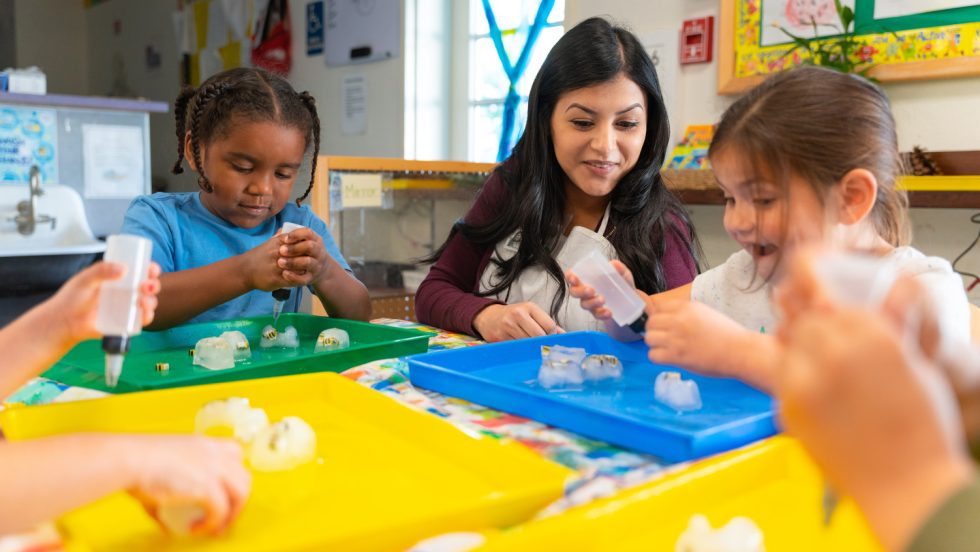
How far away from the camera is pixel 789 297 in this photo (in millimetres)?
307

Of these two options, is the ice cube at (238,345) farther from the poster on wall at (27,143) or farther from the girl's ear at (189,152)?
the poster on wall at (27,143)

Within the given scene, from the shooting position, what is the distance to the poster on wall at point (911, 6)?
5.93 ft

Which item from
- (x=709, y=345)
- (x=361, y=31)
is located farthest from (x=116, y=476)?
(x=361, y=31)

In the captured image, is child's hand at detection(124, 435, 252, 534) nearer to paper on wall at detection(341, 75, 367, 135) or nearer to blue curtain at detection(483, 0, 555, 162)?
blue curtain at detection(483, 0, 555, 162)

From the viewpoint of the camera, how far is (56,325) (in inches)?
23.6

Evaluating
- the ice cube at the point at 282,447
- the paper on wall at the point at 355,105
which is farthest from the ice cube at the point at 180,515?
the paper on wall at the point at 355,105

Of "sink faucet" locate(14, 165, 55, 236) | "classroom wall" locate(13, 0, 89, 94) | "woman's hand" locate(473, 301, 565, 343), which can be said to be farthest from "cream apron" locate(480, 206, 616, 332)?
"classroom wall" locate(13, 0, 89, 94)

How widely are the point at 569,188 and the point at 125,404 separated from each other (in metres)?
0.97

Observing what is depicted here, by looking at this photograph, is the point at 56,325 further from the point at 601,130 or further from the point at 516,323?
the point at 601,130

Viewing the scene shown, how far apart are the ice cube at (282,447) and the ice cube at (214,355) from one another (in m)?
0.34

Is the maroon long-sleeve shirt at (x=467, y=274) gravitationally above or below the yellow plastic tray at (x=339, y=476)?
above

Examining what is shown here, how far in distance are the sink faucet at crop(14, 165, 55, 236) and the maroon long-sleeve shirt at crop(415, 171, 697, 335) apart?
1.94 meters

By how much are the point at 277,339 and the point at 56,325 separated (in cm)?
46

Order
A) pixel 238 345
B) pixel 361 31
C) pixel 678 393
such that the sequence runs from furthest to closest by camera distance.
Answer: pixel 361 31, pixel 238 345, pixel 678 393
